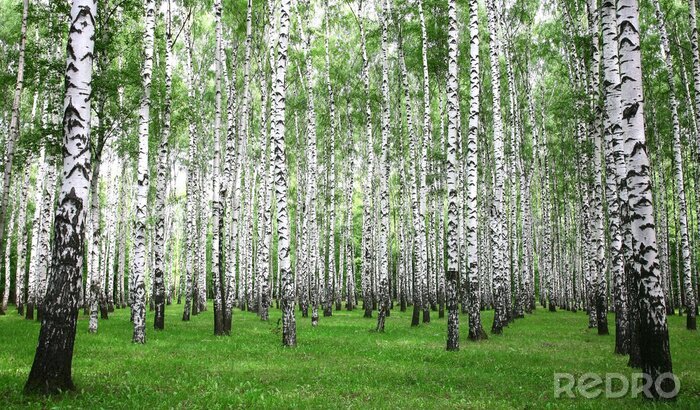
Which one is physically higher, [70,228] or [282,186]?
[282,186]

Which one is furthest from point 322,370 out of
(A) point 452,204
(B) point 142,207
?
(B) point 142,207

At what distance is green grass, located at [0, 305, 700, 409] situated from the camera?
7195mm

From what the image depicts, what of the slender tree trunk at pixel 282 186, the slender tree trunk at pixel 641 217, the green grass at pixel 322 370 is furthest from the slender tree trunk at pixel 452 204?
the slender tree trunk at pixel 641 217

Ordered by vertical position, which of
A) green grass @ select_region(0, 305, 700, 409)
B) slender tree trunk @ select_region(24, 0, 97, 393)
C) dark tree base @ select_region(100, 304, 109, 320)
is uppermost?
slender tree trunk @ select_region(24, 0, 97, 393)

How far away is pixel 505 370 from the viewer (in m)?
10.4

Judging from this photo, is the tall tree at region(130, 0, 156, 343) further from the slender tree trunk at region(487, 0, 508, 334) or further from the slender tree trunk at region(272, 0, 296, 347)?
the slender tree trunk at region(487, 0, 508, 334)

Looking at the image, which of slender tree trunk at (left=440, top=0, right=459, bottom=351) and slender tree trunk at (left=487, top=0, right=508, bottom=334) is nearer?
slender tree trunk at (left=440, top=0, right=459, bottom=351)

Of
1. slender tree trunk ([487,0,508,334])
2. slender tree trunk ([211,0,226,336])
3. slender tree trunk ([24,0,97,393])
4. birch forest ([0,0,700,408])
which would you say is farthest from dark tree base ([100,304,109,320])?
slender tree trunk ([487,0,508,334])

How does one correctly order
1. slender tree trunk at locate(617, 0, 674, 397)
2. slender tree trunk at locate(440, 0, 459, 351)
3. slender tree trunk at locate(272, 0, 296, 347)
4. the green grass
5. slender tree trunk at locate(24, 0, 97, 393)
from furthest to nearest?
1. slender tree trunk at locate(272, 0, 296, 347)
2. slender tree trunk at locate(440, 0, 459, 351)
3. the green grass
4. slender tree trunk at locate(617, 0, 674, 397)
5. slender tree trunk at locate(24, 0, 97, 393)

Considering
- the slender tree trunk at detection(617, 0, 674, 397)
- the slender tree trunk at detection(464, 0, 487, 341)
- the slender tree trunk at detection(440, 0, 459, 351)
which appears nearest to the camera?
the slender tree trunk at detection(617, 0, 674, 397)

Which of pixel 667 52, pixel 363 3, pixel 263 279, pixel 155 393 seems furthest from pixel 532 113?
pixel 155 393

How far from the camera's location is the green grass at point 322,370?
23.6 feet

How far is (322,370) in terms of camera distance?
395 inches

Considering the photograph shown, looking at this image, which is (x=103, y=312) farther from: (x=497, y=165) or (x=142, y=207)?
(x=497, y=165)
